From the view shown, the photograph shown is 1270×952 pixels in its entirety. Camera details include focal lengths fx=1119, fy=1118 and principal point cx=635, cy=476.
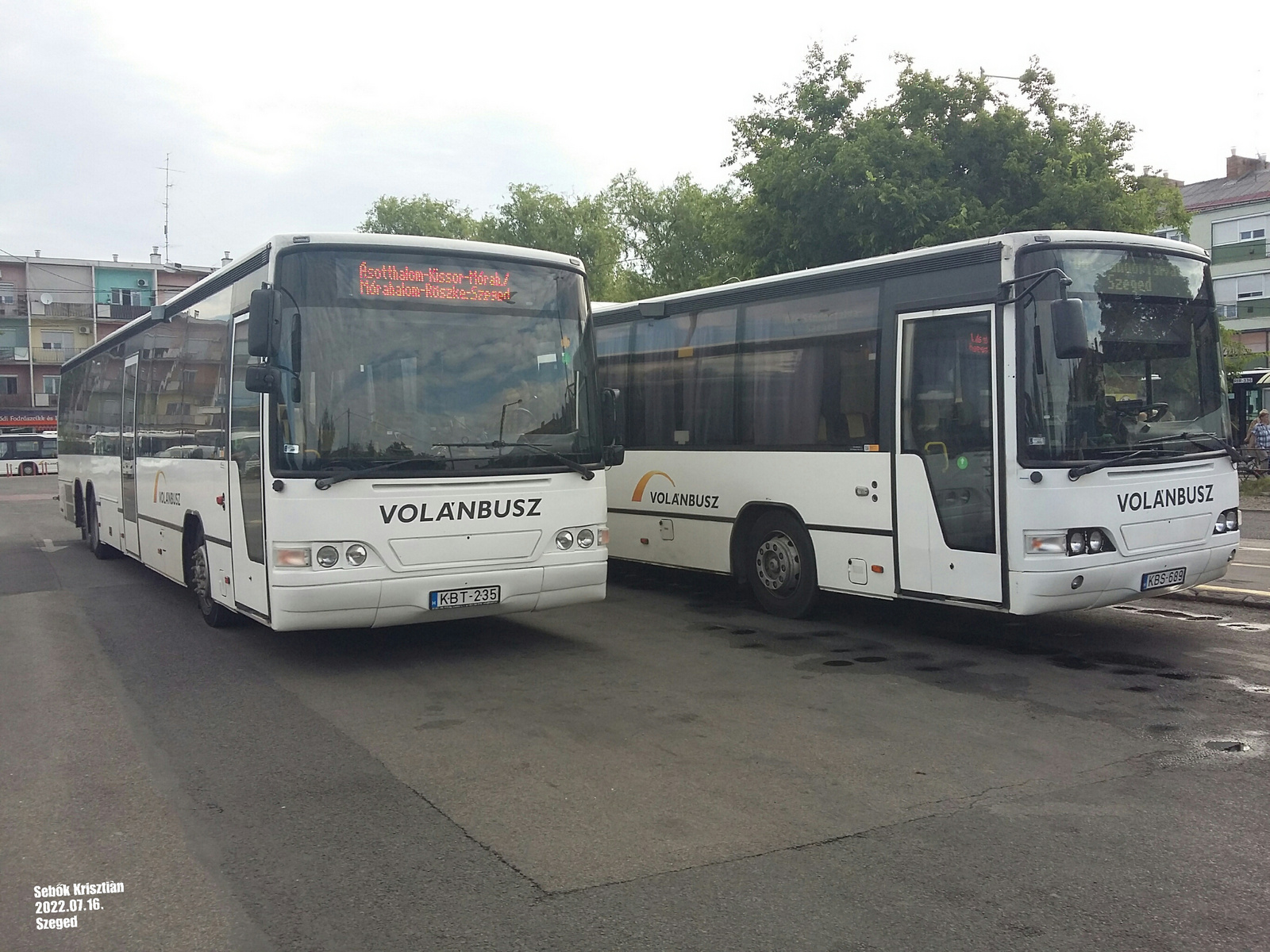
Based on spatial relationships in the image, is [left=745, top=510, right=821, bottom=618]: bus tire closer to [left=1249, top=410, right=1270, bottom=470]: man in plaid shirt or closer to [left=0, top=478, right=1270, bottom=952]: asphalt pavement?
[left=0, top=478, right=1270, bottom=952]: asphalt pavement

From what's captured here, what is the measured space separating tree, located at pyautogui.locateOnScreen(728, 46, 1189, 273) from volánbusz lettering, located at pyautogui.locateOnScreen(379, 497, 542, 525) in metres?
14.0

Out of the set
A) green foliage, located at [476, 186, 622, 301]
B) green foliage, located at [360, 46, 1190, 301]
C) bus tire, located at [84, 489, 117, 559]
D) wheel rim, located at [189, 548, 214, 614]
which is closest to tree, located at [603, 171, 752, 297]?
green foliage, located at [476, 186, 622, 301]

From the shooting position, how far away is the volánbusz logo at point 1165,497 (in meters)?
8.16

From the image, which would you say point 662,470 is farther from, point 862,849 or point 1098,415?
point 862,849

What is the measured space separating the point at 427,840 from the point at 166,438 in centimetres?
783

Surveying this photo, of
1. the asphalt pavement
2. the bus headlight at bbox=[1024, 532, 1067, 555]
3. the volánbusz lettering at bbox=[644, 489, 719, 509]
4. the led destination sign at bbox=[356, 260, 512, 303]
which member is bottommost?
the asphalt pavement

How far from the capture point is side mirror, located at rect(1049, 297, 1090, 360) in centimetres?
755

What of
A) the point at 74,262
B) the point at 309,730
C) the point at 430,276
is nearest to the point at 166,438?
the point at 430,276

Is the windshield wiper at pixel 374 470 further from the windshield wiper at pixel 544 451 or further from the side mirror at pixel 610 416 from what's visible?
the side mirror at pixel 610 416

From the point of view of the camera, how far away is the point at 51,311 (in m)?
72.4

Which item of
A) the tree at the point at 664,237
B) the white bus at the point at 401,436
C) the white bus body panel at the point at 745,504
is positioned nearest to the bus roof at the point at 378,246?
the white bus at the point at 401,436

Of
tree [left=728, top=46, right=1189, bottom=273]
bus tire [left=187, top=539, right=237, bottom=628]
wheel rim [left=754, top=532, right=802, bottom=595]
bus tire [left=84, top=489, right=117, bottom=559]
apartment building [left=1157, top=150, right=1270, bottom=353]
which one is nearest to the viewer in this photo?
bus tire [left=187, top=539, right=237, bottom=628]

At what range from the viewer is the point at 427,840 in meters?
4.81

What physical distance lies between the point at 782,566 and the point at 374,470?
13.7 feet
